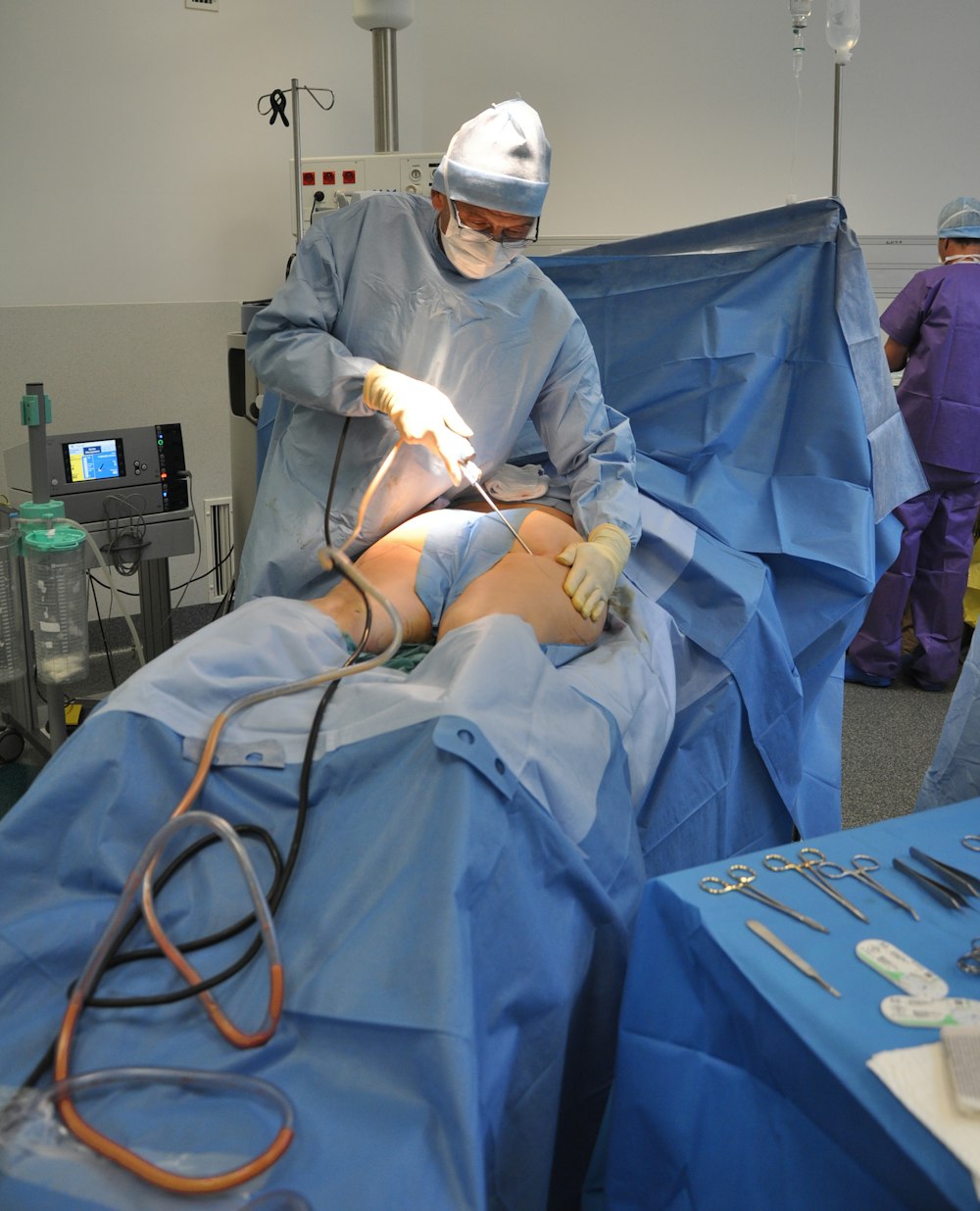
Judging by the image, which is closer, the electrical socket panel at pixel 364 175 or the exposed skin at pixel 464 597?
the exposed skin at pixel 464 597

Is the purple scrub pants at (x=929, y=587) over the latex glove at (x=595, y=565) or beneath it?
beneath

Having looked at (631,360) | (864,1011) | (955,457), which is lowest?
(864,1011)

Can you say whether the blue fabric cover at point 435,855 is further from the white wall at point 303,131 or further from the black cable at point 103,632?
the white wall at point 303,131

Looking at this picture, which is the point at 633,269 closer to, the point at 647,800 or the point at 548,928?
the point at 647,800

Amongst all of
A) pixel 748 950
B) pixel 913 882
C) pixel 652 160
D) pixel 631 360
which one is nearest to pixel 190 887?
pixel 748 950

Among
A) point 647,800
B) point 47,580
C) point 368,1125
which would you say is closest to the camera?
point 368,1125

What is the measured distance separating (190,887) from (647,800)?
2.62 feet

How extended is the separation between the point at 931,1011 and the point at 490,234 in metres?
1.31

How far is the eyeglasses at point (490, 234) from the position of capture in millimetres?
1691

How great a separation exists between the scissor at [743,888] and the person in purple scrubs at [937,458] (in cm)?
243

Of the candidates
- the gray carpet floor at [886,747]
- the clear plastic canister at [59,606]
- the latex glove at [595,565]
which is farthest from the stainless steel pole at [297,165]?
the gray carpet floor at [886,747]

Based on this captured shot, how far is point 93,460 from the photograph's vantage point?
2551 millimetres

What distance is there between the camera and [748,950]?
0.92 metres

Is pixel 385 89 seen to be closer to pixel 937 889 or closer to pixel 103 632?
pixel 103 632
